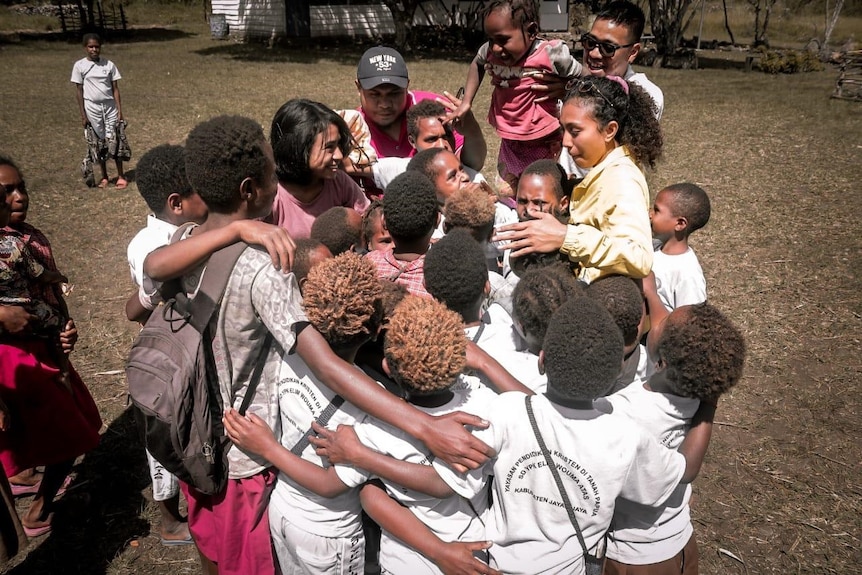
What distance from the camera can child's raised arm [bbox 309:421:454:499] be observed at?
186 centimetres

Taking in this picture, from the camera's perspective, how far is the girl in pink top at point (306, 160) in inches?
110

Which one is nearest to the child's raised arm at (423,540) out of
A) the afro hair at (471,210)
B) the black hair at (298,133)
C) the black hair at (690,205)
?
the afro hair at (471,210)

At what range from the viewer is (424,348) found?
1800 millimetres

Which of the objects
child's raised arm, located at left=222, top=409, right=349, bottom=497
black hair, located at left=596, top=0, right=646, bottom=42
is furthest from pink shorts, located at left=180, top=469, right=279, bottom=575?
black hair, located at left=596, top=0, right=646, bottom=42

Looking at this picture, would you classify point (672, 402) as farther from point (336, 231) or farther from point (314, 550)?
point (336, 231)

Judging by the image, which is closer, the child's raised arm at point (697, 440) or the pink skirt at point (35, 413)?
the child's raised arm at point (697, 440)

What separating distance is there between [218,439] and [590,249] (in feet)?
5.05

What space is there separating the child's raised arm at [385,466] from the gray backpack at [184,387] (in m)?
0.40

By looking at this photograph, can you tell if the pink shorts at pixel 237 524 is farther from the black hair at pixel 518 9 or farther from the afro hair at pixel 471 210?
the black hair at pixel 518 9

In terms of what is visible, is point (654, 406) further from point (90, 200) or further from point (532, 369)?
point (90, 200)

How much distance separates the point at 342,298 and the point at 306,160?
1.21 m

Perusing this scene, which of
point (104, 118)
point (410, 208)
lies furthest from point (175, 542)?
point (104, 118)

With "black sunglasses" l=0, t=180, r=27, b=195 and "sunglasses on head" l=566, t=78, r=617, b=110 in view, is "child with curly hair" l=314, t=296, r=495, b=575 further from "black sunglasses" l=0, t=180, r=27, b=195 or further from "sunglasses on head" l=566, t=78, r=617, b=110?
"black sunglasses" l=0, t=180, r=27, b=195

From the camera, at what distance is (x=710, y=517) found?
3.38 m
